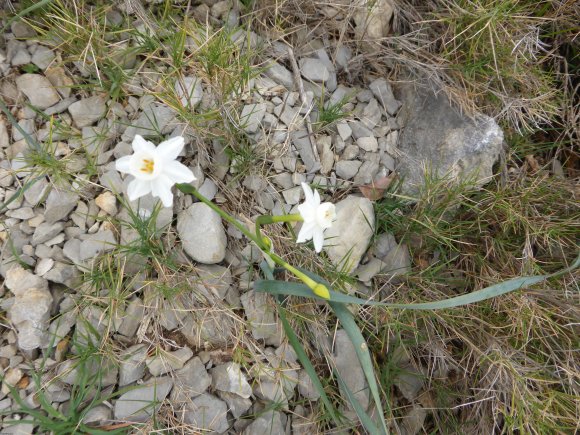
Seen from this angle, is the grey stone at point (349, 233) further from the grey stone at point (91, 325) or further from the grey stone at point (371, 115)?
the grey stone at point (91, 325)

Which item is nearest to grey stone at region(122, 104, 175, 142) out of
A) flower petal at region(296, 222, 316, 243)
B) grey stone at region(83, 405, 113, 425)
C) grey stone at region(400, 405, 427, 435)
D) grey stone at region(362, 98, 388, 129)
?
flower petal at region(296, 222, 316, 243)

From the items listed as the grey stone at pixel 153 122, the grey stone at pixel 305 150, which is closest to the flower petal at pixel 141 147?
the grey stone at pixel 153 122

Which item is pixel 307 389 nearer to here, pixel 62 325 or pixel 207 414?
pixel 207 414

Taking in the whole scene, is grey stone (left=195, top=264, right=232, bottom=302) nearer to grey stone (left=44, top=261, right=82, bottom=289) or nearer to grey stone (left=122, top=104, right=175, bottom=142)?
grey stone (left=44, top=261, right=82, bottom=289)

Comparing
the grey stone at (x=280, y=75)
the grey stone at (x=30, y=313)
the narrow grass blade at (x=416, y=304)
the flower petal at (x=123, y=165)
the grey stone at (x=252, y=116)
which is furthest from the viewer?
the grey stone at (x=280, y=75)

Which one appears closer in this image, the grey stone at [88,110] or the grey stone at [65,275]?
the grey stone at [65,275]

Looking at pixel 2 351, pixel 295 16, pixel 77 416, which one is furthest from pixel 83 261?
pixel 295 16
